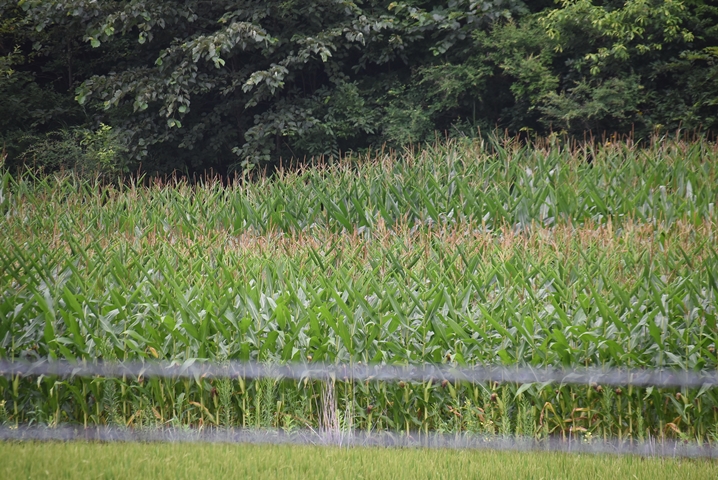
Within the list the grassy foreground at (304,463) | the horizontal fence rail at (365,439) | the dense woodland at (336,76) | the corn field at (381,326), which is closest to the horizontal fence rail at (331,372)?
the corn field at (381,326)

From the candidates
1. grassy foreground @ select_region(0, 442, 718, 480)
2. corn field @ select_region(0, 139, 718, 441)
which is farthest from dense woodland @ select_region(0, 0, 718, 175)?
grassy foreground @ select_region(0, 442, 718, 480)

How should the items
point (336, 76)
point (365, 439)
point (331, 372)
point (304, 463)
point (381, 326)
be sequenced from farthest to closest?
point (336, 76) → point (381, 326) → point (331, 372) → point (365, 439) → point (304, 463)

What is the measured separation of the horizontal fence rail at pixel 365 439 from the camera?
340cm

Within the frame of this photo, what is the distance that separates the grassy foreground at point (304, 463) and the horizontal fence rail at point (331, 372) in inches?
18.1

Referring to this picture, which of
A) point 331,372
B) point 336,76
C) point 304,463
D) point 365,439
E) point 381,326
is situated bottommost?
point 365,439

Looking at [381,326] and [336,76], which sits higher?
[336,76]

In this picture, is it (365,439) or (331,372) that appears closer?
(365,439)

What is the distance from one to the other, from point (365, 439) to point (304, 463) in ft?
1.76

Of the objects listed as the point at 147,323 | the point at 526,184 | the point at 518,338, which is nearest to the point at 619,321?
the point at 518,338

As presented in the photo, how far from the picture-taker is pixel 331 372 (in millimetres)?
3701

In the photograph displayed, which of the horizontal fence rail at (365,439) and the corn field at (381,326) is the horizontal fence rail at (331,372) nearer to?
the corn field at (381,326)

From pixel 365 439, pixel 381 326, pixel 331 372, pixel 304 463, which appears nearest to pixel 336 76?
pixel 381 326

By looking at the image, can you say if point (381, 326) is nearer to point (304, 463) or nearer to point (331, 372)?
point (331, 372)

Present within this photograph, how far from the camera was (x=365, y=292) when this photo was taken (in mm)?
4266
